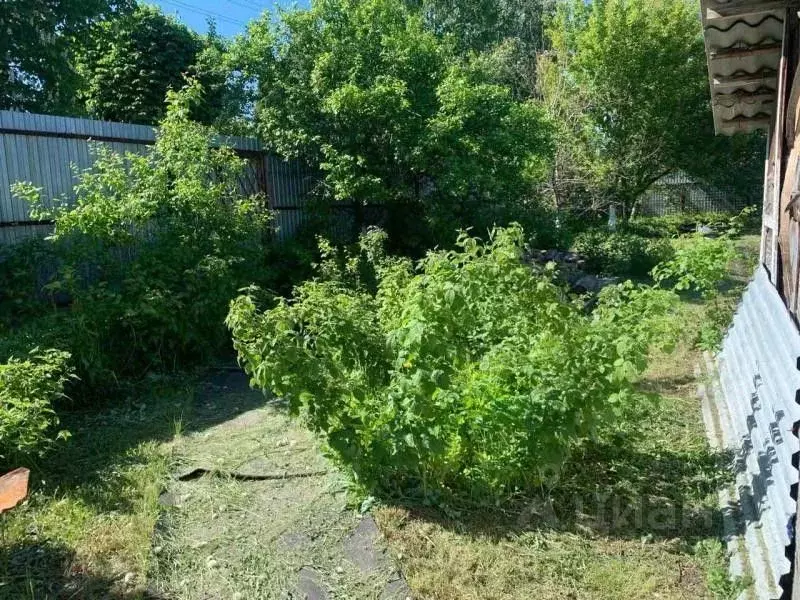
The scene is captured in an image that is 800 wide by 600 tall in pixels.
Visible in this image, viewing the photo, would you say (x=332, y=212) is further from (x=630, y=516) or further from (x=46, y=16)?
(x=630, y=516)

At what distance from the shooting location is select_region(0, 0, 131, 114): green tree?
10.1 meters

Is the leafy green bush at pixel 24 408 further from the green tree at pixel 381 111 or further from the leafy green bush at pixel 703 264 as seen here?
the green tree at pixel 381 111

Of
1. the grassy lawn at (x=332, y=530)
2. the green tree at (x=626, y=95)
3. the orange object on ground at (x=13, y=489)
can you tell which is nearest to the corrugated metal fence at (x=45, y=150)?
the grassy lawn at (x=332, y=530)

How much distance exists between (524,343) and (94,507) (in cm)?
235

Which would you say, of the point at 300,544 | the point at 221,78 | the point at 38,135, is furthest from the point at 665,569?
the point at 221,78

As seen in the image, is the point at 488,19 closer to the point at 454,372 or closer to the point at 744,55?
the point at 744,55

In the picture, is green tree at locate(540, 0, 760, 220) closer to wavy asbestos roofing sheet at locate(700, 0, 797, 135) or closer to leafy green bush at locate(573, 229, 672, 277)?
leafy green bush at locate(573, 229, 672, 277)

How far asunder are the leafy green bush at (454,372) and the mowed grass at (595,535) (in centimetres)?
21

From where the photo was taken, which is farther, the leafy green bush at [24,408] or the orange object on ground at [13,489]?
the leafy green bush at [24,408]

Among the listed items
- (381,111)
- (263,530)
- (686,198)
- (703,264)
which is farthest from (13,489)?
(686,198)

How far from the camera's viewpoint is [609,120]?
15.9 m

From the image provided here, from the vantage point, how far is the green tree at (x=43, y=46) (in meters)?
10.1

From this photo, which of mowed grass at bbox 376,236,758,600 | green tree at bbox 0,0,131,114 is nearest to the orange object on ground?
mowed grass at bbox 376,236,758,600

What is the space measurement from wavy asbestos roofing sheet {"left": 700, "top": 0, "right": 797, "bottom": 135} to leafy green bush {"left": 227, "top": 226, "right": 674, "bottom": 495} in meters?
1.73
